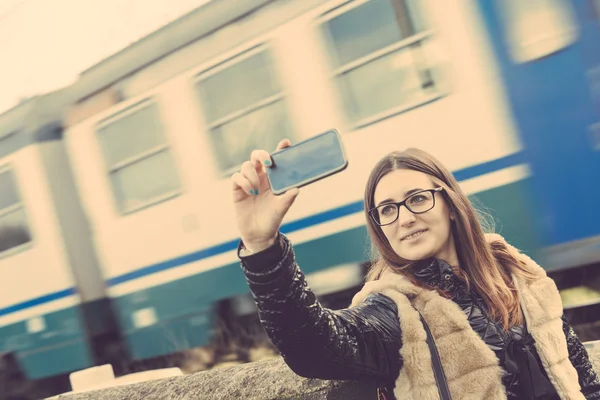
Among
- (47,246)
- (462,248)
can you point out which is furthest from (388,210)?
(47,246)

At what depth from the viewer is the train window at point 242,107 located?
4324mm

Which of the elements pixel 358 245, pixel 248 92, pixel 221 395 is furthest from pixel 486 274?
pixel 248 92

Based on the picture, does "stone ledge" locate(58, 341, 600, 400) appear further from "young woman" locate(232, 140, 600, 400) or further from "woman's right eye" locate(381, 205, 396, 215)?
"woman's right eye" locate(381, 205, 396, 215)

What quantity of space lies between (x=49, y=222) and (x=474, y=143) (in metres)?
3.39

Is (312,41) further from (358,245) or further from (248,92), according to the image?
(358,245)

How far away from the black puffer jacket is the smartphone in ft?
0.36

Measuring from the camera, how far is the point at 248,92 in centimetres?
439

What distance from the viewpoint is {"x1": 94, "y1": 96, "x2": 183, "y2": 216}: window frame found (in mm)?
4781

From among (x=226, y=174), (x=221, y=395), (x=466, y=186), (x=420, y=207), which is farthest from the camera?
(x=226, y=174)

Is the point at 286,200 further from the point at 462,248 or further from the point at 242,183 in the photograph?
the point at 462,248

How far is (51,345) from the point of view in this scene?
5.64m

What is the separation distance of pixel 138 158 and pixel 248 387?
347cm

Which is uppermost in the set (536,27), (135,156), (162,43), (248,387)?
(162,43)

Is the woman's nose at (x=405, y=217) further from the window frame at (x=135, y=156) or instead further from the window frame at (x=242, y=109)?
the window frame at (x=135, y=156)
